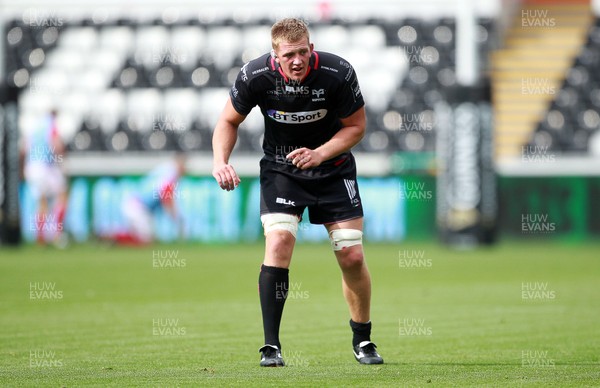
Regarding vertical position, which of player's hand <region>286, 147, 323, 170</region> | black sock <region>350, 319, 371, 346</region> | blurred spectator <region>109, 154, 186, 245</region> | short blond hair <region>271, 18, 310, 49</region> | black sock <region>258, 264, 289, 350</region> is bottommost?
blurred spectator <region>109, 154, 186, 245</region>

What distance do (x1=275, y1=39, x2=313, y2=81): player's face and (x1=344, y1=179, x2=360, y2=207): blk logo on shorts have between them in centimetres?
83

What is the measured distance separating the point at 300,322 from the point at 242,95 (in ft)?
11.5

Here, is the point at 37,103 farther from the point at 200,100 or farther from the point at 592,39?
the point at 592,39

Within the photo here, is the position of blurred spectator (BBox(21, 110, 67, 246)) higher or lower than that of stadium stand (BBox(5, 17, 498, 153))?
lower

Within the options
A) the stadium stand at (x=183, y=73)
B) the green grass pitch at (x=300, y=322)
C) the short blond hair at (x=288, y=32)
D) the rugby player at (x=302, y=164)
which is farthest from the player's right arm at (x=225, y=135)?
the stadium stand at (x=183, y=73)

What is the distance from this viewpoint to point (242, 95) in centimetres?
729

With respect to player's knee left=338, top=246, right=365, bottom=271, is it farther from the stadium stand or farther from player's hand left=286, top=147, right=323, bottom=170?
the stadium stand

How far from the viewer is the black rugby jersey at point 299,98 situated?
7191 mm

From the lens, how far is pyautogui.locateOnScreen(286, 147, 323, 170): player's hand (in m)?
6.98

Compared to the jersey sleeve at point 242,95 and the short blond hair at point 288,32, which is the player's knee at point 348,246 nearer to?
the jersey sleeve at point 242,95

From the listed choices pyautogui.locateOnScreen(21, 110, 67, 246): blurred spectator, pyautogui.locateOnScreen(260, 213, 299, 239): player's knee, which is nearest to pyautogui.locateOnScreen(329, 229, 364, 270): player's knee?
pyautogui.locateOnScreen(260, 213, 299, 239): player's knee

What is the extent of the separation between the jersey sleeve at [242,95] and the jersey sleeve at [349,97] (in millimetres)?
535

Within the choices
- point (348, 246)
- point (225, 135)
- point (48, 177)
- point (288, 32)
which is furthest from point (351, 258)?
point (48, 177)

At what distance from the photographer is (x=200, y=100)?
29.6 m
